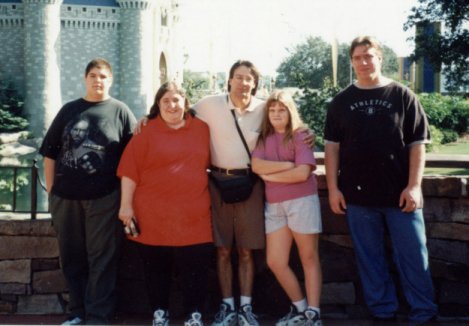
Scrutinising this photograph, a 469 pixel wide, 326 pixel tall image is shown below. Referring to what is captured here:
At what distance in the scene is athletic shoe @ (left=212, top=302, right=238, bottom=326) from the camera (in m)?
3.46

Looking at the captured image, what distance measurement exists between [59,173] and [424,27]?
2173 cm

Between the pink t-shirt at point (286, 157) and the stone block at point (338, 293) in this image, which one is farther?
the stone block at point (338, 293)

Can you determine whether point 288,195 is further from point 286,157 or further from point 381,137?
point 381,137

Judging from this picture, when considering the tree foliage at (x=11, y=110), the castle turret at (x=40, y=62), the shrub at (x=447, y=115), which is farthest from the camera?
the castle turret at (x=40, y=62)

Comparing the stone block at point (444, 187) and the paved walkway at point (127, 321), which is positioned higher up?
the stone block at point (444, 187)

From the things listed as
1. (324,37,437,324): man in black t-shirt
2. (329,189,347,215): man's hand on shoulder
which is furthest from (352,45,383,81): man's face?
(329,189,347,215): man's hand on shoulder

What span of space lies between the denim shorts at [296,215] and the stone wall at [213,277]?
553 mm

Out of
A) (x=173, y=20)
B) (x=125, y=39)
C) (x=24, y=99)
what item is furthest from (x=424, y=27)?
(x=173, y=20)

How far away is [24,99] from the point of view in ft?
114

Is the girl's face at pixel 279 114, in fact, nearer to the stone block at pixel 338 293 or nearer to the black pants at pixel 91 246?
the black pants at pixel 91 246

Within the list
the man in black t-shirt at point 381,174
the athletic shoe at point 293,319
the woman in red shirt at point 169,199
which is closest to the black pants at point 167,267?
the woman in red shirt at point 169,199

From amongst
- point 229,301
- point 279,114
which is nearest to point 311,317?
point 229,301

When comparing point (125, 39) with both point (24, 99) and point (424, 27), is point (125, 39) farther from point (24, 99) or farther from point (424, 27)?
point (424, 27)

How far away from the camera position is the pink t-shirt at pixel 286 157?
336cm
